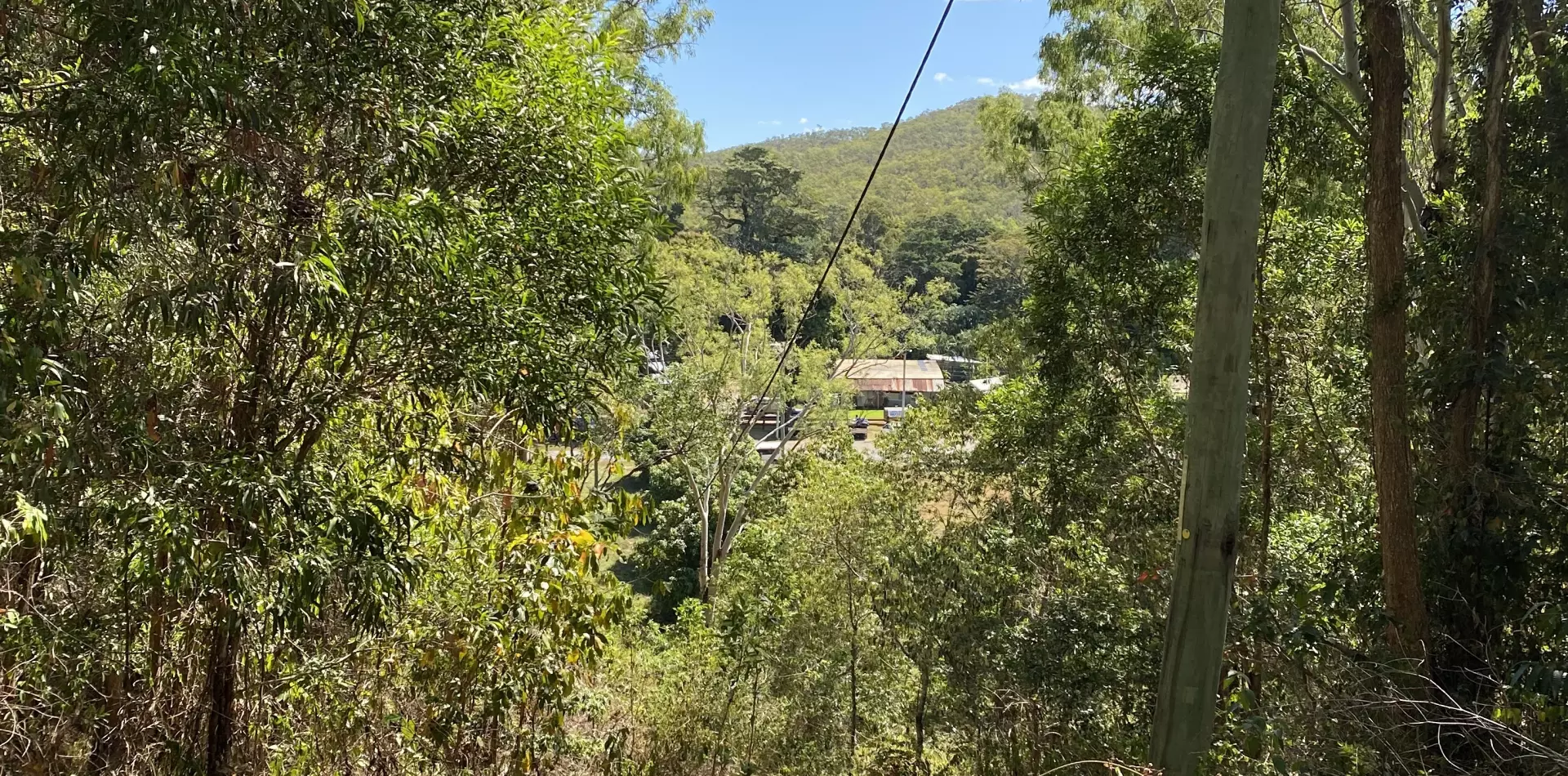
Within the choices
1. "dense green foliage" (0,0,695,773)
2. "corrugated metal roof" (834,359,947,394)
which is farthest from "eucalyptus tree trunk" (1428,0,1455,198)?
"corrugated metal roof" (834,359,947,394)

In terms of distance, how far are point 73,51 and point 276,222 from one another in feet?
2.10

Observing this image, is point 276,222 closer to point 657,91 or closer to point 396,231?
point 396,231

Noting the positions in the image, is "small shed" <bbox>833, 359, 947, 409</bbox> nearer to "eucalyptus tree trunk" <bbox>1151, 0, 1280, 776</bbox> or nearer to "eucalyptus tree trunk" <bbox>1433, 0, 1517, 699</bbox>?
"eucalyptus tree trunk" <bbox>1433, 0, 1517, 699</bbox>

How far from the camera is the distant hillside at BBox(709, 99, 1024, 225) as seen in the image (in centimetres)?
4500

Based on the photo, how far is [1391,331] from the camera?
11.4 ft

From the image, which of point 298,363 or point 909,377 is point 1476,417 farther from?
point 909,377

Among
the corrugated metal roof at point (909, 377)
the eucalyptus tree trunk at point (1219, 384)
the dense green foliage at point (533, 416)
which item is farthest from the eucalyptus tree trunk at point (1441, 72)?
the corrugated metal roof at point (909, 377)

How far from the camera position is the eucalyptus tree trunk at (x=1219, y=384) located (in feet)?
6.04

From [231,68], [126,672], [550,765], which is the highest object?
[231,68]

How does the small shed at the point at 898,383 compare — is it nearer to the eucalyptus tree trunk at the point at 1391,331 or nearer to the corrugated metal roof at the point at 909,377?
the corrugated metal roof at the point at 909,377

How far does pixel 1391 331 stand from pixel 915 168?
65.4 m

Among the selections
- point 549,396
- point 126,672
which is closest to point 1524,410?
point 549,396

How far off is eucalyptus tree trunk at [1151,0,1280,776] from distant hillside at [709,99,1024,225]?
12.2 meters

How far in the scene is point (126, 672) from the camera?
294cm
